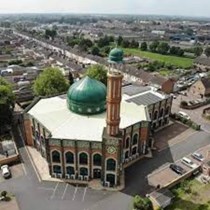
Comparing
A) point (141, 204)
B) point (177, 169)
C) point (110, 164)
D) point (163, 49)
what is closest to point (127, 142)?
point (110, 164)

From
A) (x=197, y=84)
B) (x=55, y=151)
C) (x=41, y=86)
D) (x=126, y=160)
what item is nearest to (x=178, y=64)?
(x=197, y=84)

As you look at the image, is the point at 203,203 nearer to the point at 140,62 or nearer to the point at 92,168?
the point at 92,168

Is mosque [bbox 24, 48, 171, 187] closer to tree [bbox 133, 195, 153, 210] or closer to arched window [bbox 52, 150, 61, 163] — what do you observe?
arched window [bbox 52, 150, 61, 163]

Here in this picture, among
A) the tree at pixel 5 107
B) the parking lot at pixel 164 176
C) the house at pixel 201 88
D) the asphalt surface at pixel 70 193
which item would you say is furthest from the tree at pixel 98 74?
the parking lot at pixel 164 176

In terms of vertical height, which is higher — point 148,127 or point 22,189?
point 148,127

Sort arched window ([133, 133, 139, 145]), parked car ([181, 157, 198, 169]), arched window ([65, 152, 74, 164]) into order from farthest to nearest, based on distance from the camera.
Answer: arched window ([133, 133, 139, 145])
parked car ([181, 157, 198, 169])
arched window ([65, 152, 74, 164])

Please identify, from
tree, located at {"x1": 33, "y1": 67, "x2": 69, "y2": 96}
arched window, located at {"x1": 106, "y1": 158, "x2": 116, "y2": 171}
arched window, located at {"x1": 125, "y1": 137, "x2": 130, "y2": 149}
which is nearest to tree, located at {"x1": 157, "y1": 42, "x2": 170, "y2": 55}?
tree, located at {"x1": 33, "y1": 67, "x2": 69, "y2": 96}
